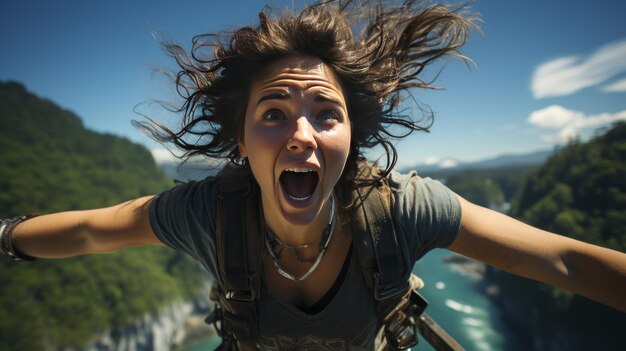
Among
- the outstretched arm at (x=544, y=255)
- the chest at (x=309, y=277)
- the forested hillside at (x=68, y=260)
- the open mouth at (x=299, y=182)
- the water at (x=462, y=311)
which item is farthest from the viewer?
the water at (x=462, y=311)

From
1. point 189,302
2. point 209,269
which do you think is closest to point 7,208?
point 189,302

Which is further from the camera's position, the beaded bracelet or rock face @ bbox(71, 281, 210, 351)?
rock face @ bbox(71, 281, 210, 351)

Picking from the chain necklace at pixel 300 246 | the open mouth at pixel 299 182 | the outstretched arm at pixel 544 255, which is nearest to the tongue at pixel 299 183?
the open mouth at pixel 299 182

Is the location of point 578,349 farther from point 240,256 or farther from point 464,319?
point 240,256

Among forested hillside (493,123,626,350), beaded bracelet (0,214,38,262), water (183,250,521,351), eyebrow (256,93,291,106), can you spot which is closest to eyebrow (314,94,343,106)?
eyebrow (256,93,291,106)

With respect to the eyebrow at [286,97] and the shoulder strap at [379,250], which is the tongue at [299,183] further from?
the eyebrow at [286,97]

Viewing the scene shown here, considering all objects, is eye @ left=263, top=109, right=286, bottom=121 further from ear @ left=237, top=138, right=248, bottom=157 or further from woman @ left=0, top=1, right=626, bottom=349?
ear @ left=237, top=138, right=248, bottom=157
